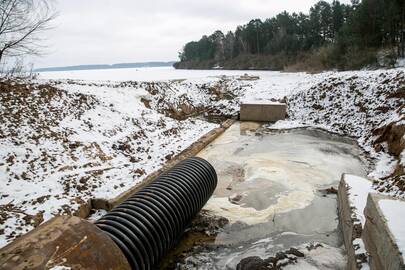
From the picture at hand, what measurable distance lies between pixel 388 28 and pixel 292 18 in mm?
40242

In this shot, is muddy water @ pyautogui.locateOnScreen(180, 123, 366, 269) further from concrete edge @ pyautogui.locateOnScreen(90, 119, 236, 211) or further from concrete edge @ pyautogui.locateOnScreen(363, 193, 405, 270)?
concrete edge @ pyautogui.locateOnScreen(363, 193, 405, 270)

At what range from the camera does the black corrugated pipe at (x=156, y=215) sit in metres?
2.99

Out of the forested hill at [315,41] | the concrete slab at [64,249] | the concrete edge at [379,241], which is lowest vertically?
the concrete edge at [379,241]

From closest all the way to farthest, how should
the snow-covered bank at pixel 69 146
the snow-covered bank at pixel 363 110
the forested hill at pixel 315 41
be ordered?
the snow-covered bank at pixel 69 146 → the snow-covered bank at pixel 363 110 → the forested hill at pixel 315 41

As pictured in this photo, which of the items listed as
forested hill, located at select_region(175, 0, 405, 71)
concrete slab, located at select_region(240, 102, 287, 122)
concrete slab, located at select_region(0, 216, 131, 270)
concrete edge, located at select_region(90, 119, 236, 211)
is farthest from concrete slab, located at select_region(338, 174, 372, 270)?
forested hill, located at select_region(175, 0, 405, 71)

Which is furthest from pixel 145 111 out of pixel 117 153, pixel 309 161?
pixel 309 161

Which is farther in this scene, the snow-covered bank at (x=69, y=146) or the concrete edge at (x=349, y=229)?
the snow-covered bank at (x=69, y=146)

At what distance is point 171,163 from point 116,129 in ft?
7.24

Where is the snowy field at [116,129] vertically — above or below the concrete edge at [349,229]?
above

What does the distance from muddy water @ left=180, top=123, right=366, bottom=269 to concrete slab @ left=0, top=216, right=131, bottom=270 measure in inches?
76.3

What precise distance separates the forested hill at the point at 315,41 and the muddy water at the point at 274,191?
70.8 ft

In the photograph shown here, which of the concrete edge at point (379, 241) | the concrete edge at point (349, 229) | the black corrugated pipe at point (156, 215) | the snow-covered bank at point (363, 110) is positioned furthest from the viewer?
the snow-covered bank at point (363, 110)

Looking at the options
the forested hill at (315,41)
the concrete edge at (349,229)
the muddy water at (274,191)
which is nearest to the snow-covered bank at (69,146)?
the muddy water at (274,191)

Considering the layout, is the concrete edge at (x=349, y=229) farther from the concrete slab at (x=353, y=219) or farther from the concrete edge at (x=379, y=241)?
the concrete edge at (x=379, y=241)
